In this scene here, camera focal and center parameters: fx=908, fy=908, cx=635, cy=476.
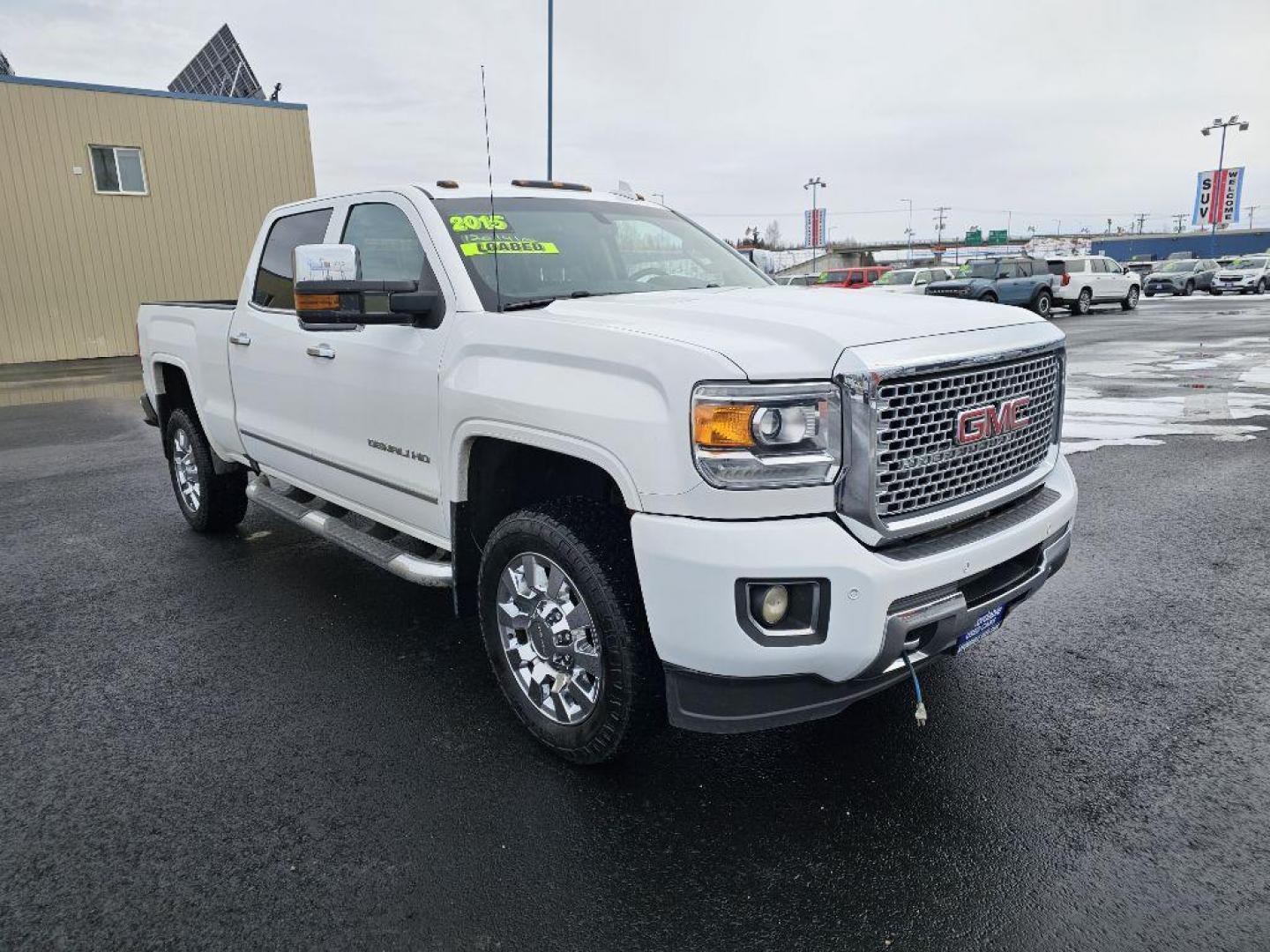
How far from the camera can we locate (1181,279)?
131 feet

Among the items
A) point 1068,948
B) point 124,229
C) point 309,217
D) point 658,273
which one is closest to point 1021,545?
point 1068,948

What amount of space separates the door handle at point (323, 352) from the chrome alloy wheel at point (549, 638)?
1.50 m

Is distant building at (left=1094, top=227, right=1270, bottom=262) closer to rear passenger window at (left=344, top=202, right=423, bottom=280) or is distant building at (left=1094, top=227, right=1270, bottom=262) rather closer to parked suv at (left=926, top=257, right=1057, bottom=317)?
parked suv at (left=926, top=257, right=1057, bottom=317)

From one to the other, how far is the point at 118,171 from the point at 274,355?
754 inches

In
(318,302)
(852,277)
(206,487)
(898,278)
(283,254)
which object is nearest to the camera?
(318,302)

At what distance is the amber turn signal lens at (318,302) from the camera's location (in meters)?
3.20

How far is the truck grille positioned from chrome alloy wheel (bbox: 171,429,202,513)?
480 centimetres

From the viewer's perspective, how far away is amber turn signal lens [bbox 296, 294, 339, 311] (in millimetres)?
3195

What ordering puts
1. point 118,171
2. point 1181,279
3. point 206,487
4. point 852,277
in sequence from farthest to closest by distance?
point 1181,279, point 852,277, point 118,171, point 206,487

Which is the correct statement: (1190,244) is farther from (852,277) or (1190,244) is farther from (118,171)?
(118,171)

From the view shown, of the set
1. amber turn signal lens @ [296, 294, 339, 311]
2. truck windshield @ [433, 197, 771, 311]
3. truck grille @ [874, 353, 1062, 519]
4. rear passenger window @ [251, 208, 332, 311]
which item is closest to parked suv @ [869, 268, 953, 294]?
truck windshield @ [433, 197, 771, 311]

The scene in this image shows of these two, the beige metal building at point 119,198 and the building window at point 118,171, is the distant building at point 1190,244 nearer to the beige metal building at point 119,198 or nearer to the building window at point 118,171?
the beige metal building at point 119,198

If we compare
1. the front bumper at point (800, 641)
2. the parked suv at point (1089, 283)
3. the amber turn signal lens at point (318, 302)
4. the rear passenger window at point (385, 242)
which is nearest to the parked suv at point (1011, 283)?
the parked suv at point (1089, 283)

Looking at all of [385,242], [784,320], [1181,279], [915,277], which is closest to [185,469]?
[385,242]
